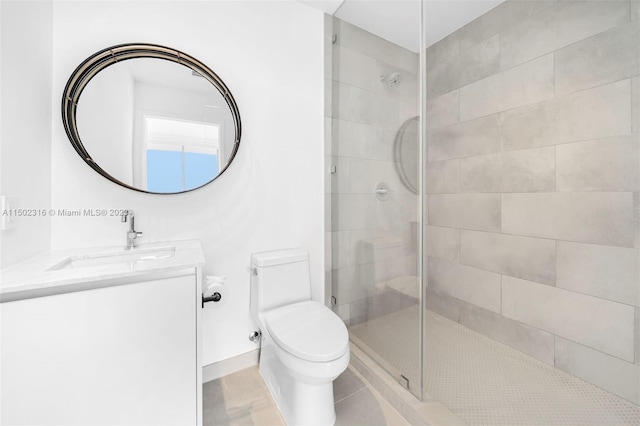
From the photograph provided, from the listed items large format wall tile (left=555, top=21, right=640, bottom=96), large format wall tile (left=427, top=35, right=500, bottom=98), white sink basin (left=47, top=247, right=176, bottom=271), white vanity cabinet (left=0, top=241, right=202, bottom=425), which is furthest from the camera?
large format wall tile (left=427, top=35, right=500, bottom=98)

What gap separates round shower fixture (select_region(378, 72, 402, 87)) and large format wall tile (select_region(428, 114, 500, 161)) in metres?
0.95

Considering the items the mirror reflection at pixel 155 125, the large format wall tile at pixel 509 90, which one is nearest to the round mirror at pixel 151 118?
the mirror reflection at pixel 155 125

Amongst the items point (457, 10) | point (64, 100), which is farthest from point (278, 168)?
point (457, 10)

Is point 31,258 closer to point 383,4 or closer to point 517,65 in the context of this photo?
point 383,4

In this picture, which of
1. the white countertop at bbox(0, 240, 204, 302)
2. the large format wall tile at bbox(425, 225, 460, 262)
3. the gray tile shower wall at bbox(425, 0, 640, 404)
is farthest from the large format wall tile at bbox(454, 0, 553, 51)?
the white countertop at bbox(0, 240, 204, 302)

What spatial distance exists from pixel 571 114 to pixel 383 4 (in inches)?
49.3

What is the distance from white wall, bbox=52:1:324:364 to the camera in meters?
1.23

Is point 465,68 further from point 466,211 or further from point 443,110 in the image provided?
point 466,211

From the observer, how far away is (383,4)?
60.1 inches

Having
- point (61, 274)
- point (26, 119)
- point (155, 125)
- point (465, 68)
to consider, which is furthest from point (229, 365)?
point (465, 68)

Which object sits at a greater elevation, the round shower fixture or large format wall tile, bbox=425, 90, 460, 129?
large format wall tile, bbox=425, 90, 460, 129

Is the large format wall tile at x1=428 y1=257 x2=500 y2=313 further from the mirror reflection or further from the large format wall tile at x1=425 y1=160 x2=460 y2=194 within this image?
the mirror reflection

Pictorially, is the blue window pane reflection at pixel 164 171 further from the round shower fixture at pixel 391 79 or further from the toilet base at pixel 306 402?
the round shower fixture at pixel 391 79

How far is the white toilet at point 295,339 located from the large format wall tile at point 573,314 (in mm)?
1282
